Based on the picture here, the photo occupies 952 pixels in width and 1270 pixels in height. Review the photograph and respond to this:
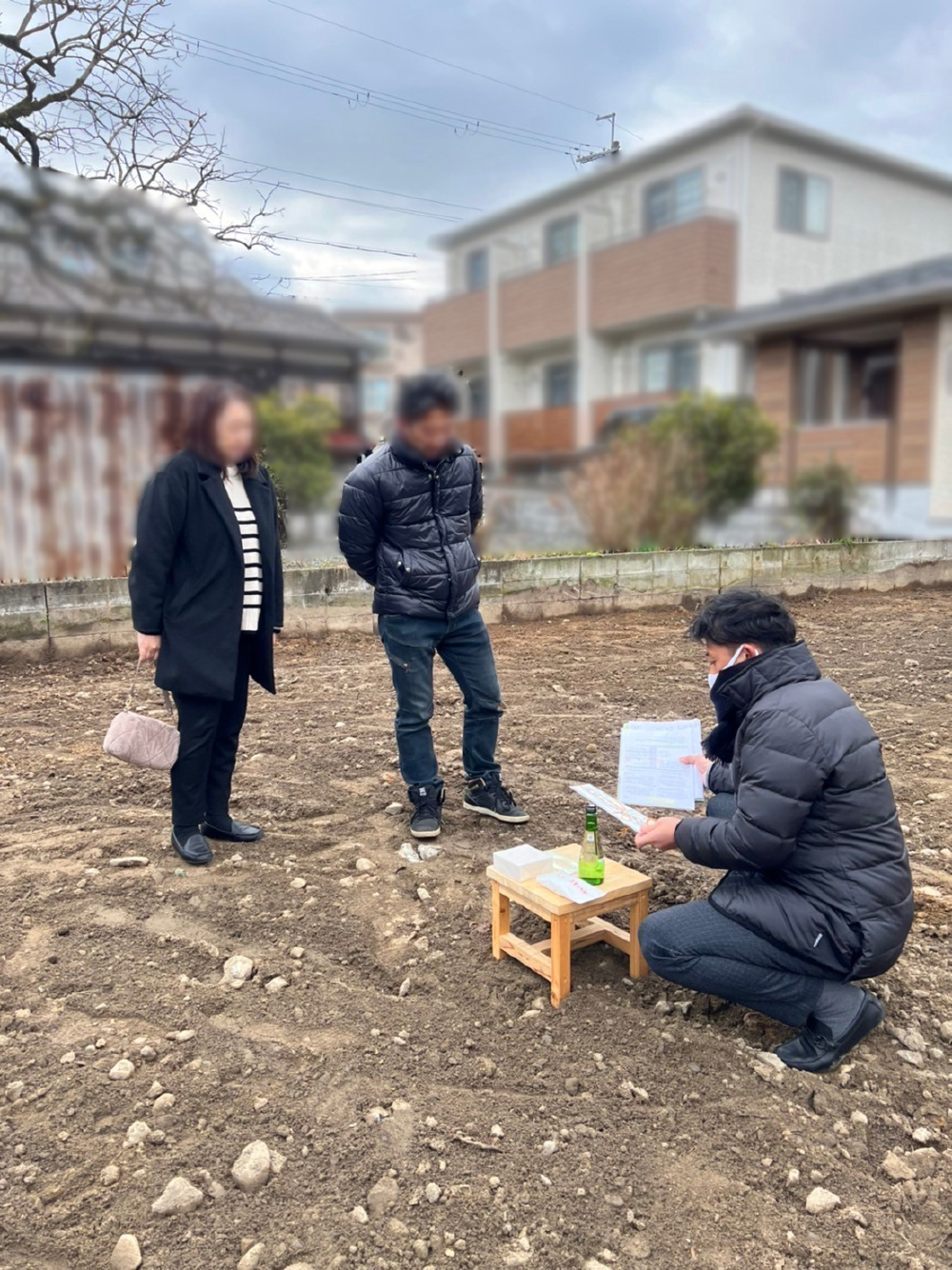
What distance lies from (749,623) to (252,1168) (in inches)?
63.8

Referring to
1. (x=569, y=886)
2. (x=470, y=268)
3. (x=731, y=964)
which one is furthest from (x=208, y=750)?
(x=470, y=268)

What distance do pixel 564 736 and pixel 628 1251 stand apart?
10.3ft

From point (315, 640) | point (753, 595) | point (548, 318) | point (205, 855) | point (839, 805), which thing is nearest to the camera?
point (839, 805)

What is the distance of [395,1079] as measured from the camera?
2129 millimetres

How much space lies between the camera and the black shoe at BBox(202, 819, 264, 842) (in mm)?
3405

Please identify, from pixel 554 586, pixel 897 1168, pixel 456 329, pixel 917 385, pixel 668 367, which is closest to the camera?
pixel 897 1168

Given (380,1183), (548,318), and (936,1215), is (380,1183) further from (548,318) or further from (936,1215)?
(548,318)

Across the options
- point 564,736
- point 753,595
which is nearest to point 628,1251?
point 753,595

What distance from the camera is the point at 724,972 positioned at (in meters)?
2.25

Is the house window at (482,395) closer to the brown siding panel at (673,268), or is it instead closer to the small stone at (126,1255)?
the brown siding panel at (673,268)

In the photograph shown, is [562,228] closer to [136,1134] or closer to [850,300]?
[850,300]

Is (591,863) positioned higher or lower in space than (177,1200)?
higher

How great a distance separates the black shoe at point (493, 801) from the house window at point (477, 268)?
3028 mm

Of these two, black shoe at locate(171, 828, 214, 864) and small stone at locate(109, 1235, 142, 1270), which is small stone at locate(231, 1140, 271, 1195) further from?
black shoe at locate(171, 828, 214, 864)
